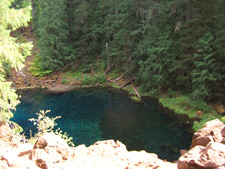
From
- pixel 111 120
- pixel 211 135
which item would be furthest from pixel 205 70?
pixel 211 135

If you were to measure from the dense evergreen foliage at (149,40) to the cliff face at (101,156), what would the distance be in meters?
9.31

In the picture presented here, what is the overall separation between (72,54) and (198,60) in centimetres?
1645

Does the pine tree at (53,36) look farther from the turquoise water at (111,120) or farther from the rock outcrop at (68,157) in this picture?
the rock outcrop at (68,157)

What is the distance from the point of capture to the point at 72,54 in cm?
2634

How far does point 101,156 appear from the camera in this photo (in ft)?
19.8

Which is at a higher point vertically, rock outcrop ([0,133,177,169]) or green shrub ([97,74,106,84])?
rock outcrop ([0,133,177,169])

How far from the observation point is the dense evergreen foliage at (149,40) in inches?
575

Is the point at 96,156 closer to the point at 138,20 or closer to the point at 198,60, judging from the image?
the point at 198,60

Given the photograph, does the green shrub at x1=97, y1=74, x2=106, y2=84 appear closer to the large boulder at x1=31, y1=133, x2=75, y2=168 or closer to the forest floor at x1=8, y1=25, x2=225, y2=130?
the forest floor at x1=8, y1=25, x2=225, y2=130

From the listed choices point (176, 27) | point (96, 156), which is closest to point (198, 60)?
point (176, 27)

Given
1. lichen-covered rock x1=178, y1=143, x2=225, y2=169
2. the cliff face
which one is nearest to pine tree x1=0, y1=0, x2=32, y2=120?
the cliff face

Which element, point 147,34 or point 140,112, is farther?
point 147,34

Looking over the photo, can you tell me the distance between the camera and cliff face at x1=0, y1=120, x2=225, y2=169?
408 centimetres

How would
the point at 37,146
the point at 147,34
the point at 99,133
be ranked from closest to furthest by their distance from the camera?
1. the point at 37,146
2. the point at 99,133
3. the point at 147,34
